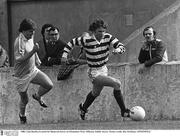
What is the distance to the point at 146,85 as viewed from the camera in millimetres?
13883

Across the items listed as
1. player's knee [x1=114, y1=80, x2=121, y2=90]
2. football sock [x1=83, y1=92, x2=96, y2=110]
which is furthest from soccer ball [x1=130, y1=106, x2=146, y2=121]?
football sock [x1=83, y1=92, x2=96, y2=110]

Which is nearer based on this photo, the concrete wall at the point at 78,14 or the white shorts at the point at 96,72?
the white shorts at the point at 96,72

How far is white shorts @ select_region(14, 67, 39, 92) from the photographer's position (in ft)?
44.1

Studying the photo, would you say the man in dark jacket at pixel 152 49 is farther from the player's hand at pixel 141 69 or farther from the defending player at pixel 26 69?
the defending player at pixel 26 69

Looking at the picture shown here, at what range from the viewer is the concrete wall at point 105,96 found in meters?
13.7

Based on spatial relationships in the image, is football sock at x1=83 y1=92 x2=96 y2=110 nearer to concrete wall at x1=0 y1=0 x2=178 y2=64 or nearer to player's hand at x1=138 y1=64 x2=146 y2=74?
player's hand at x1=138 y1=64 x2=146 y2=74

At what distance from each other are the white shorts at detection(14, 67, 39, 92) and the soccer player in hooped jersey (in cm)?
63

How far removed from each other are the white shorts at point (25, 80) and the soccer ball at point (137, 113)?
76.0 inches

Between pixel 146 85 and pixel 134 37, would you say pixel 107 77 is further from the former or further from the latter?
pixel 134 37

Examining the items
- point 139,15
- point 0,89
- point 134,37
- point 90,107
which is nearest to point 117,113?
point 90,107

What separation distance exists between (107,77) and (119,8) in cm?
751

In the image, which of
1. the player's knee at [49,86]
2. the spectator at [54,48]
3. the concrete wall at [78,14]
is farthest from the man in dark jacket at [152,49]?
the concrete wall at [78,14]

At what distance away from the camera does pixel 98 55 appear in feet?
42.9

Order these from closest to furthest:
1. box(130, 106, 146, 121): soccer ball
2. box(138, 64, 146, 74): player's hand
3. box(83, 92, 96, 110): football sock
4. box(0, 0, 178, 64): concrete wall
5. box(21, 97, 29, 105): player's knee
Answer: box(130, 106, 146, 121): soccer ball → box(83, 92, 96, 110): football sock → box(21, 97, 29, 105): player's knee → box(138, 64, 146, 74): player's hand → box(0, 0, 178, 64): concrete wall
